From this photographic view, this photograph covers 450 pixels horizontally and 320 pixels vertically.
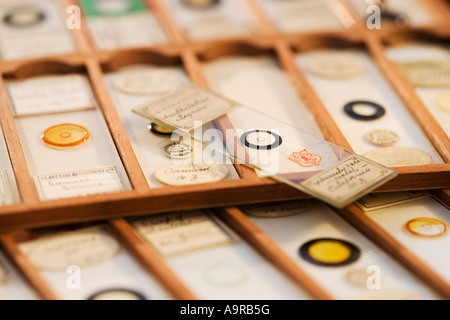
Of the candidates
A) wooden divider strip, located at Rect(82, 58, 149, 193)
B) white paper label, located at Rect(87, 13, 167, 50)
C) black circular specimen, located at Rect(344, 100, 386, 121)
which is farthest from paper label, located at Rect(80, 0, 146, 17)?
black circular specimen, located at Rect(344, 100, 386, 121)

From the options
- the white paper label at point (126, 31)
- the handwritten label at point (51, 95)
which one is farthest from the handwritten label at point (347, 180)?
the white paper label at point (126, 31)

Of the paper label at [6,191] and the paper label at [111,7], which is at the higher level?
the paper label at [111,7]

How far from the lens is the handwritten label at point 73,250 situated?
1.27 m

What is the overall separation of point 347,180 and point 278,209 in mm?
156

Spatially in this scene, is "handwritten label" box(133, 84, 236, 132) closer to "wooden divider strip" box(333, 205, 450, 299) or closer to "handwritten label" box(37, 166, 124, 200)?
"handwritten label" box(37, 166, 124, 200)

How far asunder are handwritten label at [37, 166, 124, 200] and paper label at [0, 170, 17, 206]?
0.06 metres

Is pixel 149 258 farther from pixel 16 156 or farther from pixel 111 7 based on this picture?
pixel 111 7

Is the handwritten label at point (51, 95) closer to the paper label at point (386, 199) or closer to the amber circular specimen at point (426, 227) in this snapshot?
the paper label at point (386, 199)

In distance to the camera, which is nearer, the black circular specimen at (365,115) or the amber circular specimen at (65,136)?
the amber circular specimen at (65,136)

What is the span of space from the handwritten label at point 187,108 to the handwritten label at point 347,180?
323 mm

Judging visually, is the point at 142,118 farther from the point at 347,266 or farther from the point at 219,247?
the point at 347,266

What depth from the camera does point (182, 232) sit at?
135 cm

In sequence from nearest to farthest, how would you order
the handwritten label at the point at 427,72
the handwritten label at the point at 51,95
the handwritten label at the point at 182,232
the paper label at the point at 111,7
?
the handwritten label at the point at 182,232 → the handwritten label at the point at 51,95 → the handwritten label at the point at 427,72 → the paper label at the point at 111,7

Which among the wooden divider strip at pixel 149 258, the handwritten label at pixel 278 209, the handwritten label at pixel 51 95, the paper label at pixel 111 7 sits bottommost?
the wooden divider strip at pixel 149 258
